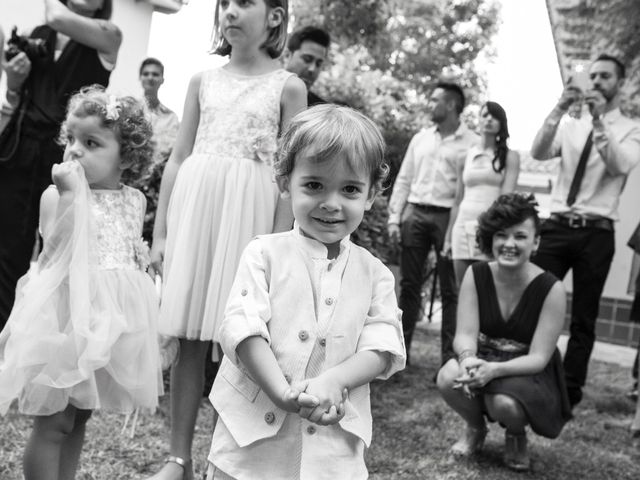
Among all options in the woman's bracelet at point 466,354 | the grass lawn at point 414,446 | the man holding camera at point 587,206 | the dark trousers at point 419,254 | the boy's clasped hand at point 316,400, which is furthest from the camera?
the dark trousers at point 419,254

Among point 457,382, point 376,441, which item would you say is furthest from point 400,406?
point 457,382

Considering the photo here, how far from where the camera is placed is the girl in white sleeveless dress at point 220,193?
2609 millimetres

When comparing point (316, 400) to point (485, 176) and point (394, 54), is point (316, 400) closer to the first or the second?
point (485, 176)

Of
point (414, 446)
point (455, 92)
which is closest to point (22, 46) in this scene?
point (414, 446)

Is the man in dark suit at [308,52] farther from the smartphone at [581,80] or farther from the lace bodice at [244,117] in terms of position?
the lace bodice at [244,117]

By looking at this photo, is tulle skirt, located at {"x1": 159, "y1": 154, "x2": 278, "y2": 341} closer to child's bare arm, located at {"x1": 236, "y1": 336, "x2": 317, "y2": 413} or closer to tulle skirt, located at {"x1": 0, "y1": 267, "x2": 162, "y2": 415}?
tulle skirt, located at {"x1": 0, "y1": 267, "x2": 162, "y2": 415}

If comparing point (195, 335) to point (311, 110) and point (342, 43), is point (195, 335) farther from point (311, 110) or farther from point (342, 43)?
point (342, 43)

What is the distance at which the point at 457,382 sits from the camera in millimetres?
3352

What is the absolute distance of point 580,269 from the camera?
14.7 feet

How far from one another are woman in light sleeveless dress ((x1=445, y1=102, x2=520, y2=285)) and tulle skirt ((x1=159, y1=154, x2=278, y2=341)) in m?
2.61

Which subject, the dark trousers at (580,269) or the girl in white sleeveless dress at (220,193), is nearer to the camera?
the girl in white sleeveless dress at (220,193)

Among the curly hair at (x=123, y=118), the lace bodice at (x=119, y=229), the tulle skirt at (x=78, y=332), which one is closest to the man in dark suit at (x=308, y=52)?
the curly hair at (x=123, y=118)

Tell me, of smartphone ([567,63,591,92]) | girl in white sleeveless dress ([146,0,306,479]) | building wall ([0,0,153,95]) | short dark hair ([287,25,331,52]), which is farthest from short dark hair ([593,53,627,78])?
building wall ([0,0,153,95])

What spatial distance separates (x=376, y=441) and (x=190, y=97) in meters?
1.86
